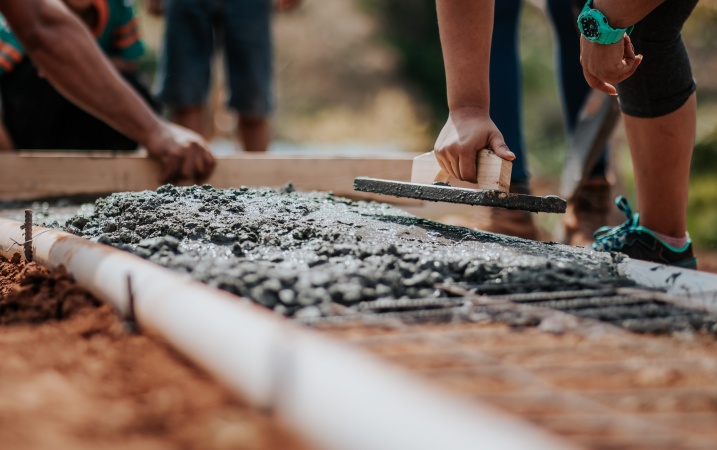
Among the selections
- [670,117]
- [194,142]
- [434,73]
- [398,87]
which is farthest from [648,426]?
[398,87]

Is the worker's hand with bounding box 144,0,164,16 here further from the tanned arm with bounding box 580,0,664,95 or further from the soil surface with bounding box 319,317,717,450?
the soil surface with bounding box 319,317,717,450

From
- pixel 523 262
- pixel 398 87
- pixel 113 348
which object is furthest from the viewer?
pixel 398 87

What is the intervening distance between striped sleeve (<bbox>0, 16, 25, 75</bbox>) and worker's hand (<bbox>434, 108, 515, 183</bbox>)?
8.59ft

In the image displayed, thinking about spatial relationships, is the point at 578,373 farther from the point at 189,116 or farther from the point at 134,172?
the point at 189,116

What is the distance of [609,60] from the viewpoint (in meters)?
1.73

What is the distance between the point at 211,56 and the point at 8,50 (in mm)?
1043

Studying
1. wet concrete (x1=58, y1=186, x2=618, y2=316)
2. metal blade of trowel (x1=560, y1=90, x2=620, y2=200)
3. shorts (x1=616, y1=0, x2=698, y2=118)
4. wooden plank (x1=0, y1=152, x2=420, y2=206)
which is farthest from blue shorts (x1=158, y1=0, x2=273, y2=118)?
shorts (x1=616, y1=0, x2=698, y2=118)

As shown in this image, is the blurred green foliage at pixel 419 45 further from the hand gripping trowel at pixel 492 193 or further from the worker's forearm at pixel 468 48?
the hand gripping trowel at pixel 492 193

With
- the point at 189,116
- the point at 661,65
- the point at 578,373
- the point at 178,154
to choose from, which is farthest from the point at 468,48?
the point at 189,116

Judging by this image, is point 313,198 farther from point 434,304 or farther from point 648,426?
point 648,426

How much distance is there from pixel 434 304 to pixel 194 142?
1787 mm

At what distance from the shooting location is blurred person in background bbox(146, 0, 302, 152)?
3943 millimetres

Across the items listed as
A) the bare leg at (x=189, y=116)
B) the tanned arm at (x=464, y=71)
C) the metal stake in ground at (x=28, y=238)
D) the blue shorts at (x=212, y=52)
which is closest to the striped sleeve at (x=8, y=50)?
the blue shorts at (x=212, y=52)

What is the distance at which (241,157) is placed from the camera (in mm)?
2988
